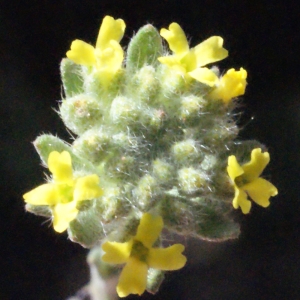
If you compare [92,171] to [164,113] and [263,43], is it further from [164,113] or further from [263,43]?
[263,43]

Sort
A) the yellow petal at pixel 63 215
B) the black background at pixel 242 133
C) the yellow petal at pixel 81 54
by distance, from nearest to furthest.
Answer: the yellow petal at pixel 63 215 < the yellow petal at pixel 81 54 < the black background at pixel 242 133

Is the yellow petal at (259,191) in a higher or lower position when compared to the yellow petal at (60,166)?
lower

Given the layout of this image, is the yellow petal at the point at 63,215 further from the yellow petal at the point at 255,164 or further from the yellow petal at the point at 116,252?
the yellow petal at the point at 255,164

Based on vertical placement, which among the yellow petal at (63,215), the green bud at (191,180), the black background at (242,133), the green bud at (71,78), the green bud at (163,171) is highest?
the green bud at (71,78)

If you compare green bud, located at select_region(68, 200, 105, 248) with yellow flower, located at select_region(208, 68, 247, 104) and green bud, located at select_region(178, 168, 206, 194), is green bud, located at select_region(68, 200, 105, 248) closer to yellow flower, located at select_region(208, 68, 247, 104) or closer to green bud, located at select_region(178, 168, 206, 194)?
green bud, located at select_region(178, 168, 206, 194)

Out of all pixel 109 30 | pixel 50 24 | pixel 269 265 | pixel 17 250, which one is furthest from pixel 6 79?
pixel 269 265

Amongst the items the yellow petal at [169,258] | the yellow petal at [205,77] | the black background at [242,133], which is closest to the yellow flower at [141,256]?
the yellow petal at [169,258]

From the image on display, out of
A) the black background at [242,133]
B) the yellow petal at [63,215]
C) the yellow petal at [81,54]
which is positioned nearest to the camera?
the yellow petal at [63,215]

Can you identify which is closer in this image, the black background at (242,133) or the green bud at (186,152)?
the green bud at (186,152)
